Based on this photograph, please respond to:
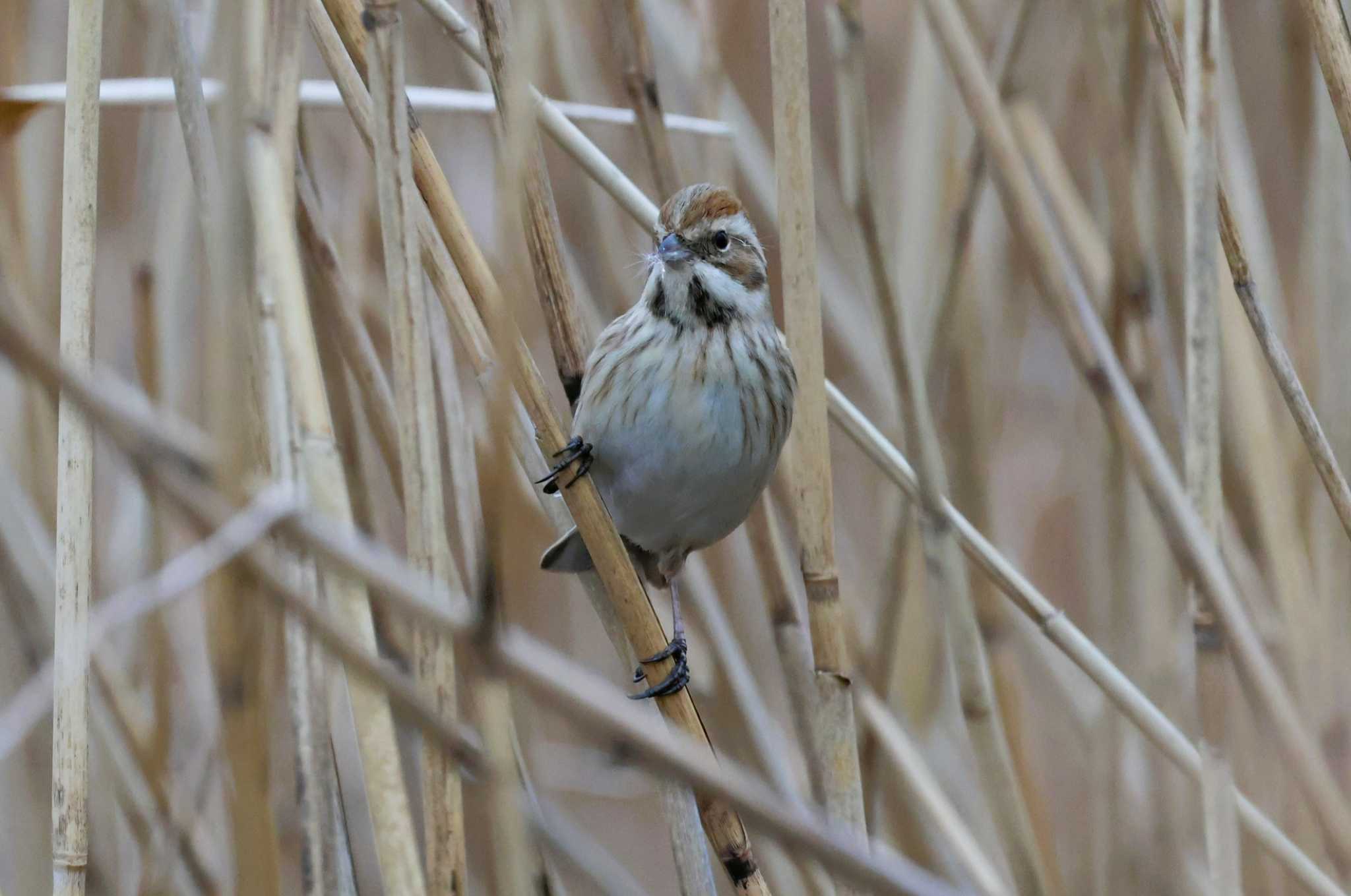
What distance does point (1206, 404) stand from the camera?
5.50 ft

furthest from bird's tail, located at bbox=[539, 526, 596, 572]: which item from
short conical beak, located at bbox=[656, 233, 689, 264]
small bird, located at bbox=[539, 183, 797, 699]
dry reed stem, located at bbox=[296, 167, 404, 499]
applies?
short conical beak, located at bbox=[656, 233, 689, 264]

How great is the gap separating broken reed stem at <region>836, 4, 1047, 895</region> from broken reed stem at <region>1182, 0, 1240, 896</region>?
0.31 m

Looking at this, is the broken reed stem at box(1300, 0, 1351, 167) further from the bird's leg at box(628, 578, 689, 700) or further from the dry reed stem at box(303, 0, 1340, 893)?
the bird's leg at box(628, 578, 689, 700)

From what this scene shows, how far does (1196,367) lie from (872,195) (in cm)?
47

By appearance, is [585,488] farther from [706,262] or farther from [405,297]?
[706,262]

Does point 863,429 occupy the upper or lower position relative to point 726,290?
lower

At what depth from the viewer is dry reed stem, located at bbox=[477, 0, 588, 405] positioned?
56.6 inches

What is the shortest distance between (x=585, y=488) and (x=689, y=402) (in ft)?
2.09

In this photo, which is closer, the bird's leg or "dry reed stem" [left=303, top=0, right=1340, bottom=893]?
the bird's leg

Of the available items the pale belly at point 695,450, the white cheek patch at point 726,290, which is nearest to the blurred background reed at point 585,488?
the pale belly at point 695,450

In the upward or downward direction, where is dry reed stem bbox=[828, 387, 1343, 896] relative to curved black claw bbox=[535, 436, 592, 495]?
downward

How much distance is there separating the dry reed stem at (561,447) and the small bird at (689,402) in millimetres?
535

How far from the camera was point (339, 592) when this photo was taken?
151 cm

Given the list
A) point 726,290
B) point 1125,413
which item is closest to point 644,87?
point 726,290
